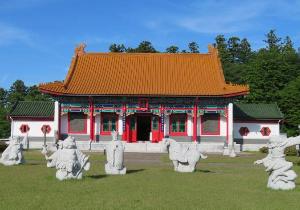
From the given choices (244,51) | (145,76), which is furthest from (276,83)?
(244,51)

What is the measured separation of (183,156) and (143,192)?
5.10m

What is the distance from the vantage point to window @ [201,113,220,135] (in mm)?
34406

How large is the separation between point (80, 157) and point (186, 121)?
21907 millimetres

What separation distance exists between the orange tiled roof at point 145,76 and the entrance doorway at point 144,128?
279 cm

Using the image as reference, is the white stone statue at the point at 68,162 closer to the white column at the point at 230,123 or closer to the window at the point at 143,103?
the window at the point at 143,103

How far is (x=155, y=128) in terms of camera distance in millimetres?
34500

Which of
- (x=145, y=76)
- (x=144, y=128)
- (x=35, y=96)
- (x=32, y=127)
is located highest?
(x=35, y=96)

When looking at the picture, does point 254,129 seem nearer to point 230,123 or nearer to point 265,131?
point 265,131

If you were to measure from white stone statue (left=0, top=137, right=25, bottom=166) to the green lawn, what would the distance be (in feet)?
12.1

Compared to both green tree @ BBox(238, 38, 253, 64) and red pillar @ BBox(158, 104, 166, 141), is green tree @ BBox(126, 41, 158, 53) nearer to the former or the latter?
green tree @ BBox(238, 38, 253, 64)

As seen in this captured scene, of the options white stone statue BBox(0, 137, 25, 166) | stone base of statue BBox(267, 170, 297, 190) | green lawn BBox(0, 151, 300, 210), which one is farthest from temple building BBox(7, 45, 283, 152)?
stone base of statue BBox(267, 170, 297, 190)

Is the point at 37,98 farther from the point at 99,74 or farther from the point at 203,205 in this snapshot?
the point at 203,205

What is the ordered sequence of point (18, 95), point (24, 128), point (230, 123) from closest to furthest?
1. point (230, 123)
2. point (24, 128)
3. point (18, 95)

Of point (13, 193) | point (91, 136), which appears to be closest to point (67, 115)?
point (91, 136)
